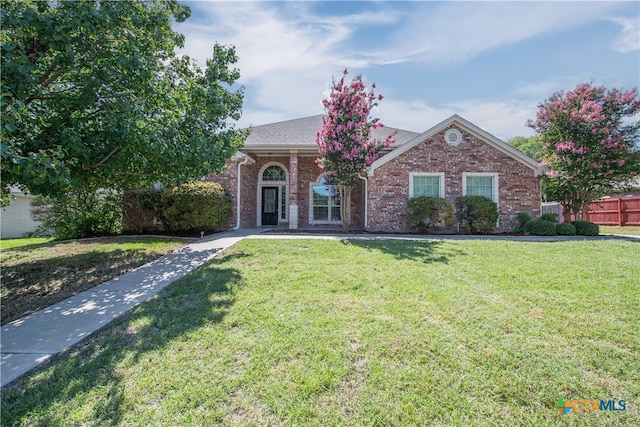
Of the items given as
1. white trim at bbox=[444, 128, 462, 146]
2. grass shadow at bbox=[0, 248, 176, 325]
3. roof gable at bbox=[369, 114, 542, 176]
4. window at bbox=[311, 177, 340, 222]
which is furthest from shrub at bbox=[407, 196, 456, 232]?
grass shadow at bbox=[0, 248, 176, 325]

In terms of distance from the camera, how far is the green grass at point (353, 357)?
225cm

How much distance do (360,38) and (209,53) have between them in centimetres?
477

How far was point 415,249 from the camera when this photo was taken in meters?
7.70

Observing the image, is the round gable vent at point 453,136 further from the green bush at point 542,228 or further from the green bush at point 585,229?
the green bush at point 585,229

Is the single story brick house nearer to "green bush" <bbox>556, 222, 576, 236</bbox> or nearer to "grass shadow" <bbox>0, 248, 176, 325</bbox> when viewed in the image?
"green bush" <bbox>556, 222, 576, 236</bbox>

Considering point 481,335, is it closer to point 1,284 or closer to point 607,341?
point 607,341

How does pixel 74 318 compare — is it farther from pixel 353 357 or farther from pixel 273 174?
pixel 273 174

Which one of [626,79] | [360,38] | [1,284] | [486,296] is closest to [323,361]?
[486,296]

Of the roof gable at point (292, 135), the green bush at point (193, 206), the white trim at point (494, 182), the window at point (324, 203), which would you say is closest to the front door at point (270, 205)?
the window at point (324, 203)

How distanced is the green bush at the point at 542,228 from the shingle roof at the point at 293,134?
21.6 ft

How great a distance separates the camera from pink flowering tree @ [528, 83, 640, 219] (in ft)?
37.6

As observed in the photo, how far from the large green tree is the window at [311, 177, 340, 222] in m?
8.46

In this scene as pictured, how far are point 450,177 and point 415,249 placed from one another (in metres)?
6.60

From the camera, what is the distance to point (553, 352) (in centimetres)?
295
